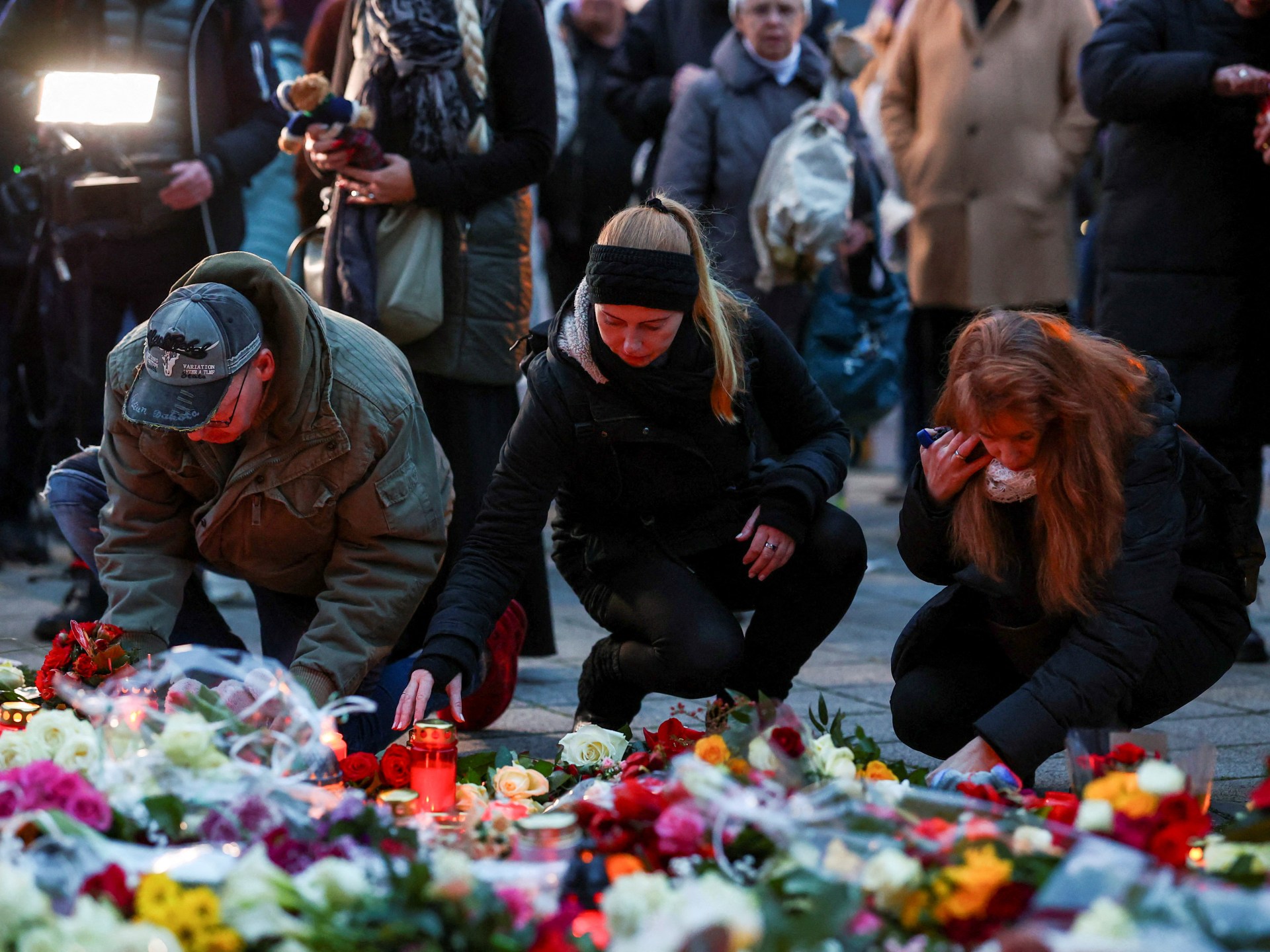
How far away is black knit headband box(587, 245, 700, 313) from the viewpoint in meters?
3.11

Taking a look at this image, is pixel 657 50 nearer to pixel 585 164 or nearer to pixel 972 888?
pixel 585 164

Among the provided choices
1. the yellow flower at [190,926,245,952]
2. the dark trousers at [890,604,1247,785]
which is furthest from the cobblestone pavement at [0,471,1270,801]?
the yellow flower at [190,926,245,952]

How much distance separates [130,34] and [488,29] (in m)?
1.15

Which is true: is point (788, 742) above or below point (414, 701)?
above

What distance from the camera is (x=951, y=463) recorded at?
9.84 feet

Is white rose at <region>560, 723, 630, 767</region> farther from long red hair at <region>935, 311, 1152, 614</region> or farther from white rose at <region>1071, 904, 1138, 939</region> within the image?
white rose at <region>1071, 904, 1138, 939</region>

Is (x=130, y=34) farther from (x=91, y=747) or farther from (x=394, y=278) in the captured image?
(x=91, y=747)

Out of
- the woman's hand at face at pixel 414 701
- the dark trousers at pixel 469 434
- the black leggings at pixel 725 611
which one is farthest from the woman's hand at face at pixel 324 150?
the woman's hand at face at pixel 414 701

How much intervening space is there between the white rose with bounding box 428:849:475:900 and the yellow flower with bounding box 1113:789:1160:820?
2.81 feet

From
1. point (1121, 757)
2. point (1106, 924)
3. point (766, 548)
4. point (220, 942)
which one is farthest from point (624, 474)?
point (1106, 924)

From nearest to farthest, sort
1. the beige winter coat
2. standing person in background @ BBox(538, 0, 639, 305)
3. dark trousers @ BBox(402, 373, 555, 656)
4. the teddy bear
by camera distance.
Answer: the teddy bear
dark trousers @ BBox(402, 373, 555, 656)
the beige winter coat
standing person in background @ BBox(538, 0, 639, 305)

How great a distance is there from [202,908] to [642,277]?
62.2 inches

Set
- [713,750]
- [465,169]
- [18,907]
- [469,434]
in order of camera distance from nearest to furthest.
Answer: [18,907]
[713,750]
[465,169]
[469,434]

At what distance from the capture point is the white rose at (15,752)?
249cm
